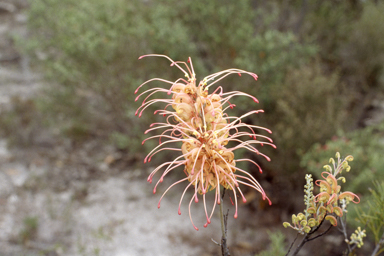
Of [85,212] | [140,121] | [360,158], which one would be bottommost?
[85,212]

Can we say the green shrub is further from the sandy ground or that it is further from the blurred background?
the sandy ground

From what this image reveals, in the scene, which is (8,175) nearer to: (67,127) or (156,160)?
(67,127)

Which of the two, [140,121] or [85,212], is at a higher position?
[140,121]

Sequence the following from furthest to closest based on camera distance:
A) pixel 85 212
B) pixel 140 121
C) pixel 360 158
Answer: pixel 140 121 → pixel 85 212 → pixel 360 158

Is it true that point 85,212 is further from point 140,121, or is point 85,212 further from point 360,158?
point 360,158

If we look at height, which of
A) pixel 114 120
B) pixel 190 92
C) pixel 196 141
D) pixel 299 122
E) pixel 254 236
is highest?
pixel 190 92

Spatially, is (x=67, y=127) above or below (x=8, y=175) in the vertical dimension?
above

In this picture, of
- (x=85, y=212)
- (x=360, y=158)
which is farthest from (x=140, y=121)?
(x=360, y=158)

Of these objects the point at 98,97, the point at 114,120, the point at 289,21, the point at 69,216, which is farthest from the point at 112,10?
the point at 289,21
